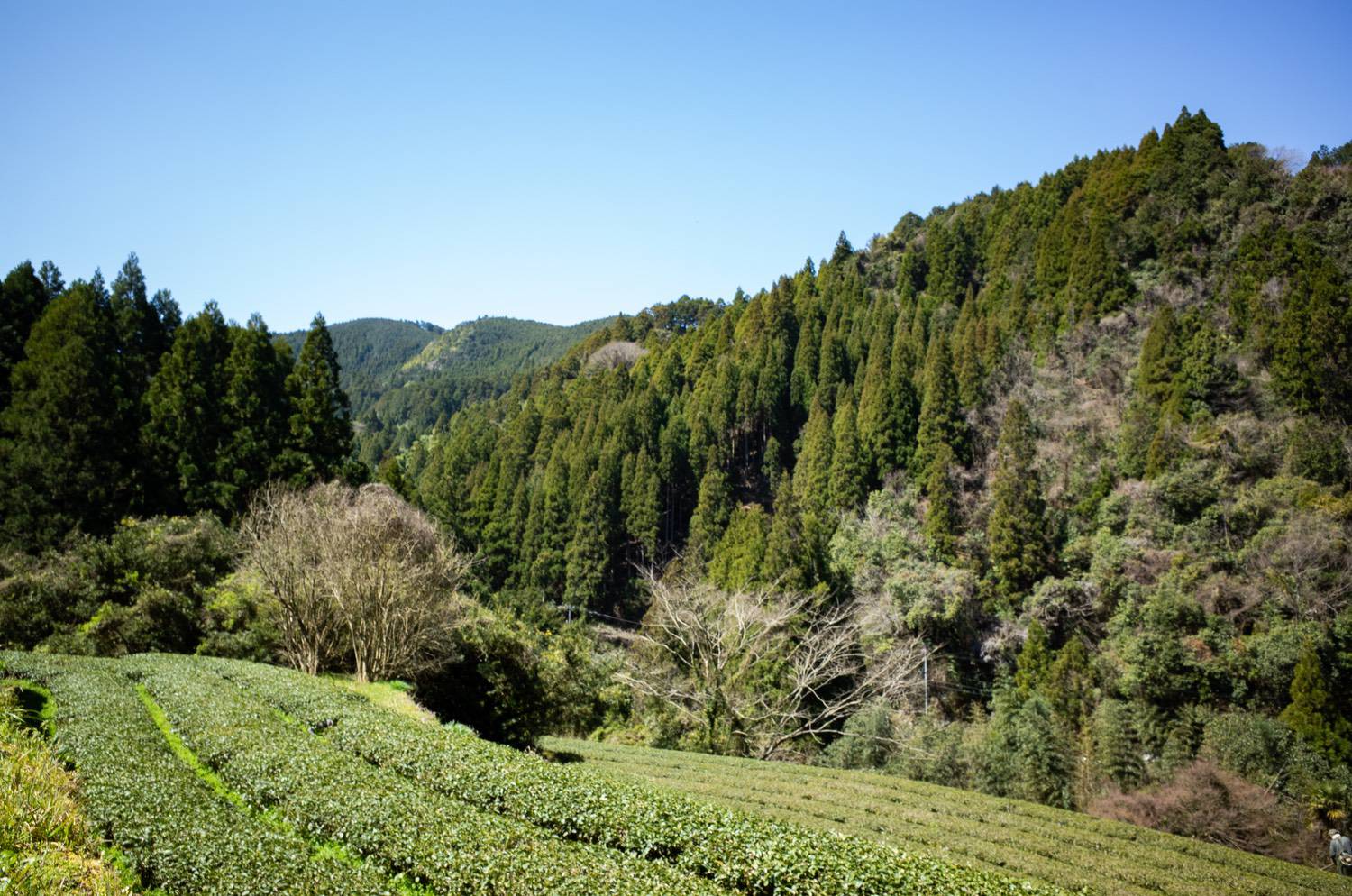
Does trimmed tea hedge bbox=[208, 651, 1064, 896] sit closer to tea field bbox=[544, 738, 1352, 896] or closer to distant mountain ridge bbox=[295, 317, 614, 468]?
tea field bbox=[544, 738, 1352, 896]

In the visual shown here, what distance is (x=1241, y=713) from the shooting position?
2358cm

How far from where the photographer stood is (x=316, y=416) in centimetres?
3400

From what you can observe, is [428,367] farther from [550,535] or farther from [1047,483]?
[1047,483]

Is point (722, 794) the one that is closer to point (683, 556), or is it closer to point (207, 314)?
point (683, 556)

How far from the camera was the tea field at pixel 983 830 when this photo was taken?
973 cm

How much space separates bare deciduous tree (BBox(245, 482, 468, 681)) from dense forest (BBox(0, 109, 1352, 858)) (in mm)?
1961

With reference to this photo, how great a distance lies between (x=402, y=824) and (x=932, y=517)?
34.3 m

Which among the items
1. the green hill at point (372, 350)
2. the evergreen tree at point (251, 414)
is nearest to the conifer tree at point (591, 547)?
the evergreen tree at point (251, 414)

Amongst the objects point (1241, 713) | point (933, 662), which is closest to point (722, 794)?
point (1241, 713)

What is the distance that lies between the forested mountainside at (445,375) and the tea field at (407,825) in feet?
191

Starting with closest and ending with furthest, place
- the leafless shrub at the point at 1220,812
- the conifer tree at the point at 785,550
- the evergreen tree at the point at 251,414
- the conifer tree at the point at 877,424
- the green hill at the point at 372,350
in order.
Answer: the leafless shrub at the point at 1220,812 < the evergreen tree at the point at 251,414 < the conifer tree at the point at 785,550 < the conifer tree at the point at 877,424 < the green hill at the point at 372,350

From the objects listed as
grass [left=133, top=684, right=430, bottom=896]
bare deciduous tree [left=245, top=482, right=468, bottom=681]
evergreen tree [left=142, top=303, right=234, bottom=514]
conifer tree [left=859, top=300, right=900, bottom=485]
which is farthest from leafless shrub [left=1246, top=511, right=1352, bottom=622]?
evergreen tree [left=142, top=303, right=234, bottom=514]

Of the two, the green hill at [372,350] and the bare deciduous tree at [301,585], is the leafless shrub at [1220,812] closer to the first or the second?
the bare deciduous tree at [301,585]

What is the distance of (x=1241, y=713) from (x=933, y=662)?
11.9 m
